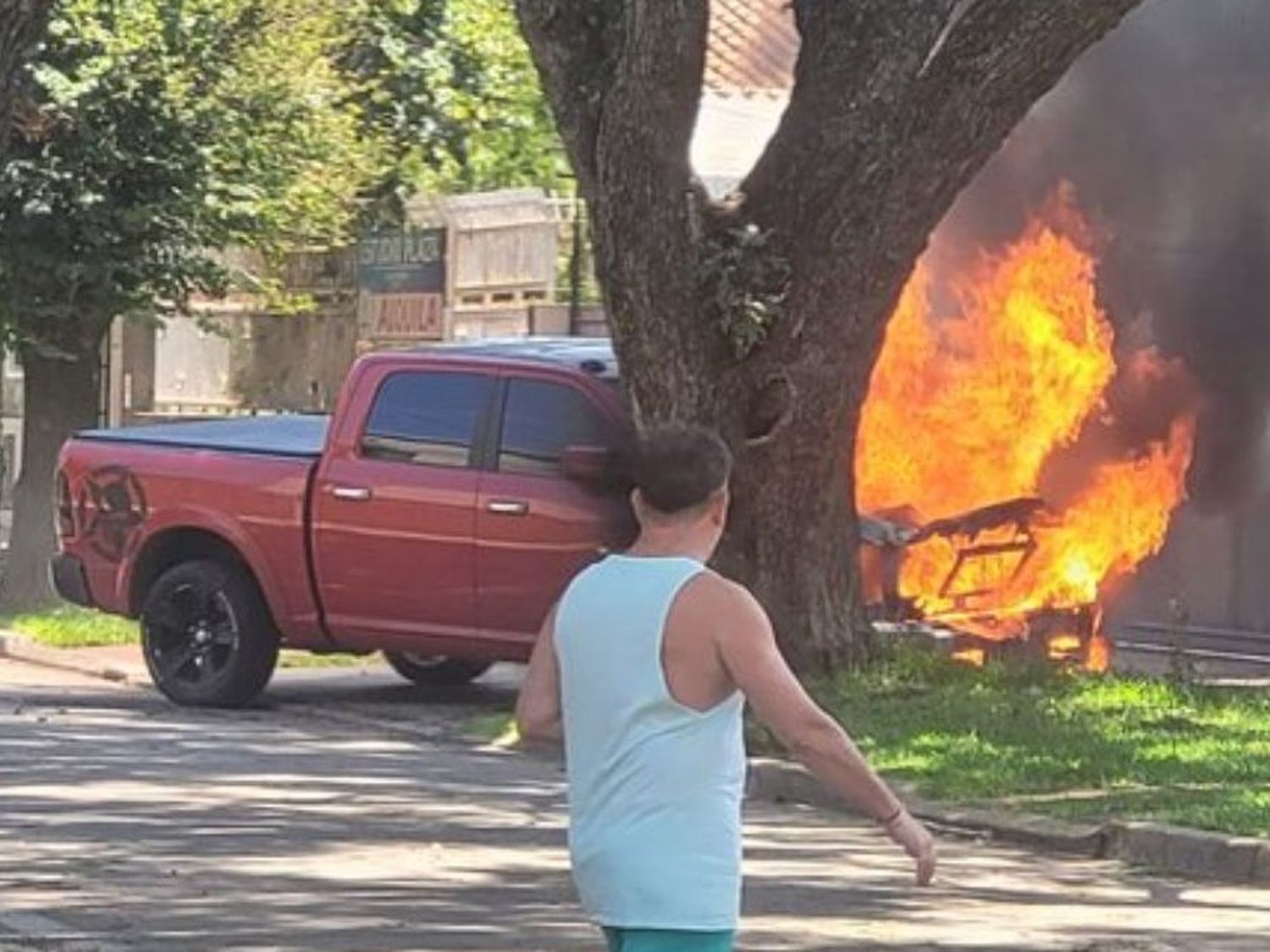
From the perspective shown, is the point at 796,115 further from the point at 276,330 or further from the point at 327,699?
the point at 276,330

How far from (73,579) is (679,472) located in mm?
12842

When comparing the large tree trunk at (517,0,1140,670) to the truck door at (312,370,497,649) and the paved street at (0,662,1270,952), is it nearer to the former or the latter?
the truck door at (312,370,497,649)

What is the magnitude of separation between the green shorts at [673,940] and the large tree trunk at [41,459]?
18694 mm

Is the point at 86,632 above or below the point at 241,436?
below

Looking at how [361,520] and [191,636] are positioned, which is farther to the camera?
[191,636]

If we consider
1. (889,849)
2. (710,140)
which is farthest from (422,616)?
(710,140)

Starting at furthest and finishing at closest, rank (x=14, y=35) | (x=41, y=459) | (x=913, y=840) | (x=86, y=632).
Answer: (x=41, y=459), (x=86, y=632), (x=14, y=35), (x=913, y=840)

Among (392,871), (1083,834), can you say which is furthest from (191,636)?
(1083,834)

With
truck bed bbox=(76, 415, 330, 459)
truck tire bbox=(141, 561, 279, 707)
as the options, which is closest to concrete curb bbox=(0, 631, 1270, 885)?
truck tire bbox=(141, 561, 279, 707)

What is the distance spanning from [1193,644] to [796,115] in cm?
Result: 604

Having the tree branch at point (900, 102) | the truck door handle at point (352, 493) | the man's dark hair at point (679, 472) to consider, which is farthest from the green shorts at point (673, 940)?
the truck door handle at point (352, 493)

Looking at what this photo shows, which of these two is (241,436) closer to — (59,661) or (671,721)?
(59,661)

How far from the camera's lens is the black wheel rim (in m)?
17.2

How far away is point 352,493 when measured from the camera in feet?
54.7
